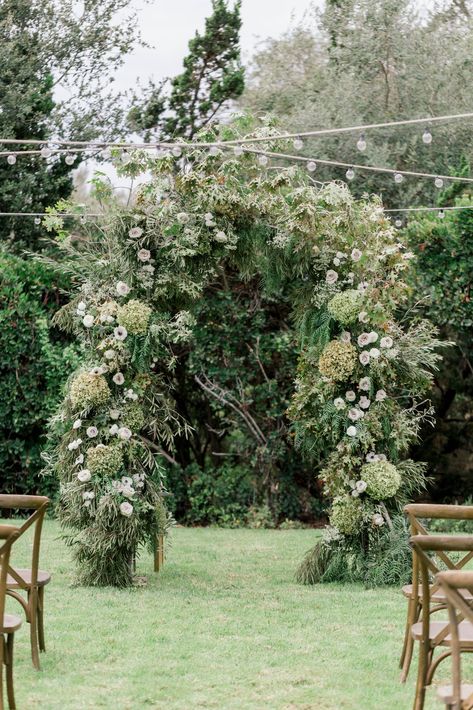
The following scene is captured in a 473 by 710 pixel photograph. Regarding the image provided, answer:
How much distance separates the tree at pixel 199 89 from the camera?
14.2 m

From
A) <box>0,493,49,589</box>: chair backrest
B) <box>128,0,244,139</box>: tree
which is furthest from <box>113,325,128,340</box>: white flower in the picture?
<box>128,0,244,139</box>: tree

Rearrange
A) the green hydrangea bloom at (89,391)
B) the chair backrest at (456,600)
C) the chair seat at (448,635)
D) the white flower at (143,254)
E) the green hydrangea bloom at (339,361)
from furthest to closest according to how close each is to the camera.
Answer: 1. the green hydrangea bloom at (339,361)
2. the white flower at (143,254)
3. the green hydrangea bloom at (89,391)
4. the chair seat at (448,635)
5. the chair backrest at (456,600)

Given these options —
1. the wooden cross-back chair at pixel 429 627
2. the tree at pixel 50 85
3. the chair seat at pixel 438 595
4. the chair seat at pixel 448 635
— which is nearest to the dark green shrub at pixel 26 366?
the tree at pixel 50 85

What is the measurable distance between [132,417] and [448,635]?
3.55 m

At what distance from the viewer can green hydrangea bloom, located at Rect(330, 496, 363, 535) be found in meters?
7.28

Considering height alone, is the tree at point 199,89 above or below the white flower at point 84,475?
above

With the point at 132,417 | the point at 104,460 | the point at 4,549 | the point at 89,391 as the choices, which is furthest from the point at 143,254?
the point at 4,549

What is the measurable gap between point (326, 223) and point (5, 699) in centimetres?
425

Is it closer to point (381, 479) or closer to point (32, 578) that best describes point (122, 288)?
point (381, 479)

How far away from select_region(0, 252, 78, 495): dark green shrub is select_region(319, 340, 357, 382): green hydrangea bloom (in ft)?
14.5

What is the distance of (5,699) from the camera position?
4.37m

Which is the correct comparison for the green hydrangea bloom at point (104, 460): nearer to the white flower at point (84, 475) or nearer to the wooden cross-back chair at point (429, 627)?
the white flower at point (84, 475)

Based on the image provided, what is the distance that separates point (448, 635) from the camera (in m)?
4.07

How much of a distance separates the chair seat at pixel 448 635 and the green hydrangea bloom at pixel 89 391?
3.40m
